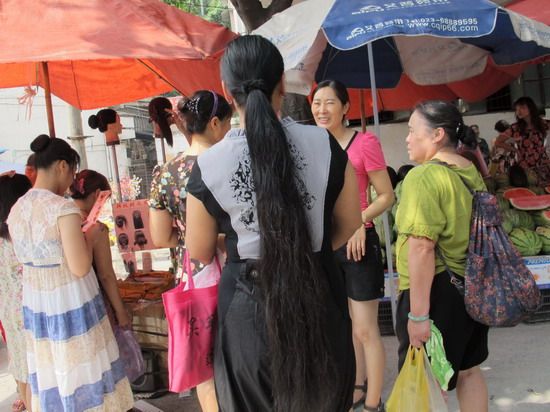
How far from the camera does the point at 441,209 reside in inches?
88.3

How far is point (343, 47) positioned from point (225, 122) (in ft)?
3.32

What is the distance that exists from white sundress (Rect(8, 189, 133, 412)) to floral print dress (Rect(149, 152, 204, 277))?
478mm

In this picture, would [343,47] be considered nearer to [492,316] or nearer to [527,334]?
[492,316]

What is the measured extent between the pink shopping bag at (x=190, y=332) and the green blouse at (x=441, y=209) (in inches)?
35.1

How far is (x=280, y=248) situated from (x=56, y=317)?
1654 mm

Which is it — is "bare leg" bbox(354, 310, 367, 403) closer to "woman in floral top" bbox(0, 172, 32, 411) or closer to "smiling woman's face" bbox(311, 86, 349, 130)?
"smiling woman's face" bbox(311, 86, 349, 130)

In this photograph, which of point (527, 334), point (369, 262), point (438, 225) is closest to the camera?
point (438, 225)

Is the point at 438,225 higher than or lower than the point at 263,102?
lower

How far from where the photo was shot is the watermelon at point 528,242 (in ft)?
14.8

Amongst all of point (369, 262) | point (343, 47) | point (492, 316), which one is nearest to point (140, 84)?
point (343, 47)

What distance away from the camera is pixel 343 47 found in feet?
9.97

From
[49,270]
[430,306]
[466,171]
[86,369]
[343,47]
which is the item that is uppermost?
[343,47]

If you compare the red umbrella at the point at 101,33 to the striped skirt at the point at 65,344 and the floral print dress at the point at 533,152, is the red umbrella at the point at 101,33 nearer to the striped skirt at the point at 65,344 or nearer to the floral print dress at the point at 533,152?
the striped skirt at the point at 65,344

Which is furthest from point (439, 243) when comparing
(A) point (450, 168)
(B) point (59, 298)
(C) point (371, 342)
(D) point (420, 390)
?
(B) point (59, 298)
